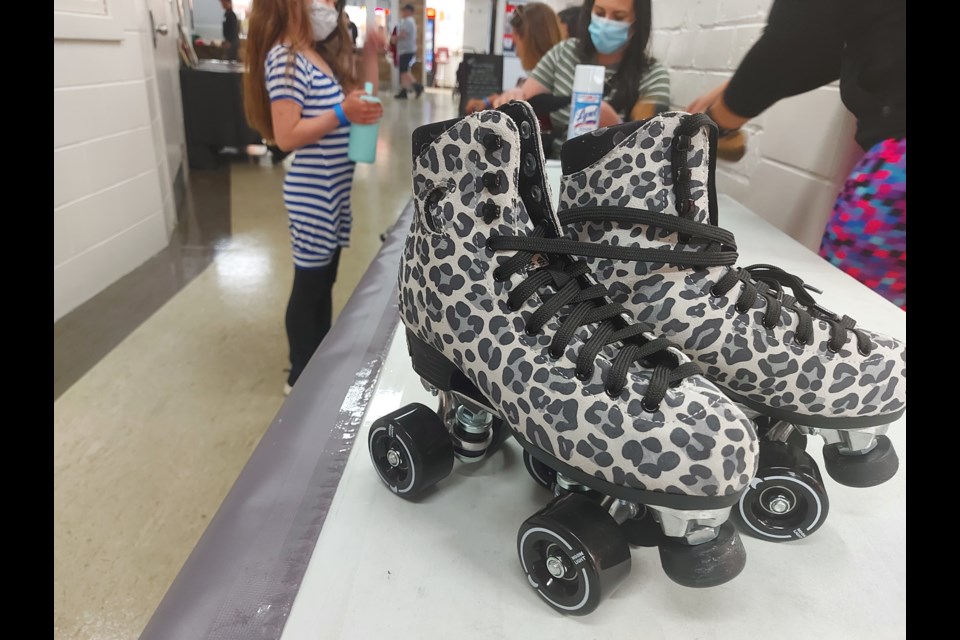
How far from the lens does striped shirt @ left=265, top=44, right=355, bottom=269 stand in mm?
1159

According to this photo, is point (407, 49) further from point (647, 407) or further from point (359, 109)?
point (647, 407)

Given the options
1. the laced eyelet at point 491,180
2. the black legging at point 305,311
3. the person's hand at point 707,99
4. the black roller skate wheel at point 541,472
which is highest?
the person's hand at point 707,99

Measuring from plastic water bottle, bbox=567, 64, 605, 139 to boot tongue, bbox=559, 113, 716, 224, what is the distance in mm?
779

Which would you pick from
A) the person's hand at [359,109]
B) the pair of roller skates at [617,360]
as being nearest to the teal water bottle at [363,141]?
the person's hand at [359,109]

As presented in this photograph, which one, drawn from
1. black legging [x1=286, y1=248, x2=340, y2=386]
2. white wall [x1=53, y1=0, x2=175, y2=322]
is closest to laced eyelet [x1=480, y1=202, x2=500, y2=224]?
black legging [x1=286, y1=248, x2=340, y2=386]

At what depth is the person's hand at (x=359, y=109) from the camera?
115 centimetres

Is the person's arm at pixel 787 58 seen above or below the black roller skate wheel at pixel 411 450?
above

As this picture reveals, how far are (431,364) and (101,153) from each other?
1.78 metres

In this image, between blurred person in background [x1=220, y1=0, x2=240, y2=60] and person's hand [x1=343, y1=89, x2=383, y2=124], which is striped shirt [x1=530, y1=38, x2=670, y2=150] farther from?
blurred person in background [x1=220, y1=0, x2=240, y2=60]

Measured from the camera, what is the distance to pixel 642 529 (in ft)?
1.43

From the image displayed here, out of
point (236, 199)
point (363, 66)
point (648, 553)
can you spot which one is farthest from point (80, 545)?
point (236, 199)

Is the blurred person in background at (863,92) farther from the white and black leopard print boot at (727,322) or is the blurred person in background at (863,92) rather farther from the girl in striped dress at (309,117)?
the girl in striped dress at (309,117)

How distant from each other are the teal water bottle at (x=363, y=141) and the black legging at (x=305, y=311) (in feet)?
0.74
